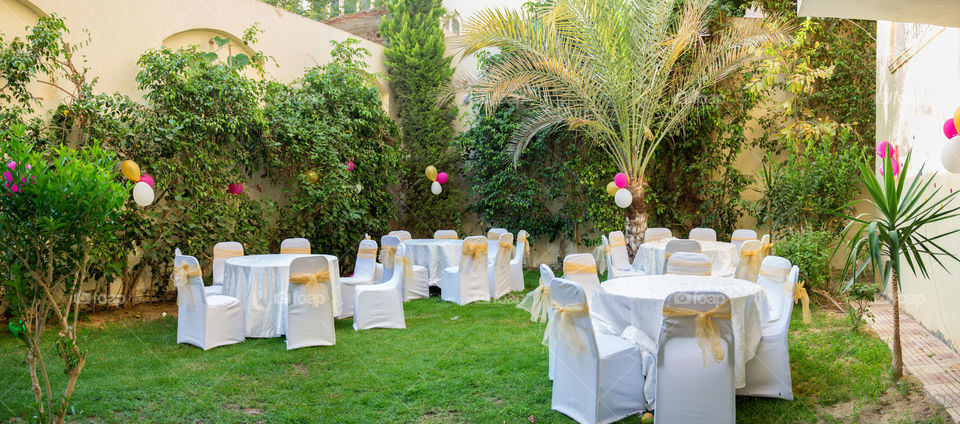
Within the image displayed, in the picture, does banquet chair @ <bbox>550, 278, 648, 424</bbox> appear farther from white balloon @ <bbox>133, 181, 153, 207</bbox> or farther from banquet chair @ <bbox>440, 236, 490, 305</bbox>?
white balloon @ <bbox>133, 181, 153, 207</bbox>

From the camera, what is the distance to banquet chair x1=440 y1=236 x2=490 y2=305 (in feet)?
24.2

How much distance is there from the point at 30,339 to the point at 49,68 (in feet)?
15.7

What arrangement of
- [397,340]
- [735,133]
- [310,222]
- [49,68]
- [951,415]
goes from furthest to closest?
[735,133] → [310,222] → [49,68] → [397,340] → [951,415]

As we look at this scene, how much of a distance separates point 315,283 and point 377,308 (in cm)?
94

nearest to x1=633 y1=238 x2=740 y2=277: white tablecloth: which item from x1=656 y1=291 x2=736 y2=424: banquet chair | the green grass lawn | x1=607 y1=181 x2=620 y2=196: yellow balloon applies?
the green grass lawn

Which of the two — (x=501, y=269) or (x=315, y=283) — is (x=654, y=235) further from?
(x=315, y=283)

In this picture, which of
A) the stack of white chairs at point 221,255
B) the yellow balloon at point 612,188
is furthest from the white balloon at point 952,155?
the stack of white chairs at point 221,255

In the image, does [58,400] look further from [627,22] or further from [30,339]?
[627,22]

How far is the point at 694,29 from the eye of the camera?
7.75 meters

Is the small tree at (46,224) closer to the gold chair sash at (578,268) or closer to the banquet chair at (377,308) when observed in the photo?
the gold chair sash at (578,268)

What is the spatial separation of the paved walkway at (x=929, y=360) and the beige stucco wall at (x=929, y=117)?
0.09 m

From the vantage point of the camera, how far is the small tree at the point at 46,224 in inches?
103

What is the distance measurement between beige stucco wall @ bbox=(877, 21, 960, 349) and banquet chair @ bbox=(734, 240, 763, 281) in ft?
4.23

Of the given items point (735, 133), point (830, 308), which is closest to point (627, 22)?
point (735, 133)
